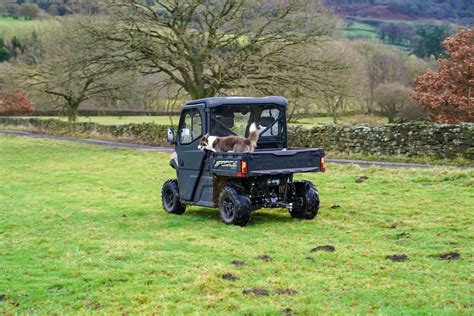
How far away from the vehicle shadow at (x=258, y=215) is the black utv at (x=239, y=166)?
34cm

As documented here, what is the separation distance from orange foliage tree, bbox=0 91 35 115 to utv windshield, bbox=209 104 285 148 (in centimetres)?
8066

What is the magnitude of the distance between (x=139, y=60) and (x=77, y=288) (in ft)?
94.9

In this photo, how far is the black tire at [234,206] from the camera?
13.0m

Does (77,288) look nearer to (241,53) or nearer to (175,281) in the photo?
(175,281)

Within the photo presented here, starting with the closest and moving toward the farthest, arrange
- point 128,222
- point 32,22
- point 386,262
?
point 386,262 < point 128,222 < point 32,22

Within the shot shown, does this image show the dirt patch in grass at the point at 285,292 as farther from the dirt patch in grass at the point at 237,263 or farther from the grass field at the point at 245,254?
the dirt patch in grass at the point at 237,263

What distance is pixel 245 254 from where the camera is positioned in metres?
10.3

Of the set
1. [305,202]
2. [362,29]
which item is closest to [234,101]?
[305,202]

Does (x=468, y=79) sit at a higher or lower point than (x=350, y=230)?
higher

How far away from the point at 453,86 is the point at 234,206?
25.6m

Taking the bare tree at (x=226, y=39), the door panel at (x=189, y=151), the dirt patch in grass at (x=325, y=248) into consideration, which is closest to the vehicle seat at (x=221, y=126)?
the door panel at (x=189, y=151)

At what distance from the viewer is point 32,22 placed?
147375 mm

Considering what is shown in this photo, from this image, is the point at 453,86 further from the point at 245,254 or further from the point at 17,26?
the point at 17,26

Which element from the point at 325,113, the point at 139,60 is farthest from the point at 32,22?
the point at 139,60
